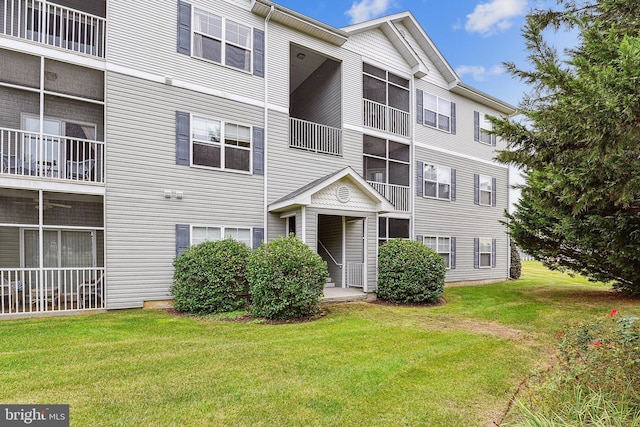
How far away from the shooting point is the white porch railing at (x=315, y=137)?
12.4 metres

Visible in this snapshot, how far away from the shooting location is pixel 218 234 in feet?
35.1

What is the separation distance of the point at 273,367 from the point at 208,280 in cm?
453

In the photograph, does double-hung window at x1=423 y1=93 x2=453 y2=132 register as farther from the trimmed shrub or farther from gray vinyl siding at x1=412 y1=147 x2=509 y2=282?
the trimmed shrub

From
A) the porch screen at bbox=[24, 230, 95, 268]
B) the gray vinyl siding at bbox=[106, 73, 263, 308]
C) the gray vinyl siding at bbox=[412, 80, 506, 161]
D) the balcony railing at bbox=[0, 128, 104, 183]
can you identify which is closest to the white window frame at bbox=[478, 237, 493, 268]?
the gray vinyl siding at bbox=[412, 80, 506, 161]

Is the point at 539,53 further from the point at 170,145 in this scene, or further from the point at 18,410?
the point at 170,145

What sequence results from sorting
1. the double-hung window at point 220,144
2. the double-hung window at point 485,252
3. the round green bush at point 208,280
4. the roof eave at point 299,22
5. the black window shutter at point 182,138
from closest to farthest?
the round green bush at point 208,280
the black window shutter at point 182,138
the double-hung window at point 220,144
the roof eave at point 299,22
the double-hung window at point 485,252

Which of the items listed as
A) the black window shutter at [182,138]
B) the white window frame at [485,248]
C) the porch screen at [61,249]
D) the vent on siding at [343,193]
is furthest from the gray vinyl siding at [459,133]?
the porch screen at [61,249]

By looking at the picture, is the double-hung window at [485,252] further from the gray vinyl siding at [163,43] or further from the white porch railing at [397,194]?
the gray vinyl siding at [163,43]

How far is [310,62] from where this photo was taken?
46.0 feet

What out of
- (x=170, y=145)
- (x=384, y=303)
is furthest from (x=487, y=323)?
(x=170, y=145)

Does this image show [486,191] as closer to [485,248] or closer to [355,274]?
[485,248]

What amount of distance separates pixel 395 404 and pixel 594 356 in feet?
7.70


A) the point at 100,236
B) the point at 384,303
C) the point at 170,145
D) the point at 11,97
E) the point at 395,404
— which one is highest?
the point at 11,97

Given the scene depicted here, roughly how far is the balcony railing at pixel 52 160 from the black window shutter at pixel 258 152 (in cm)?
416
